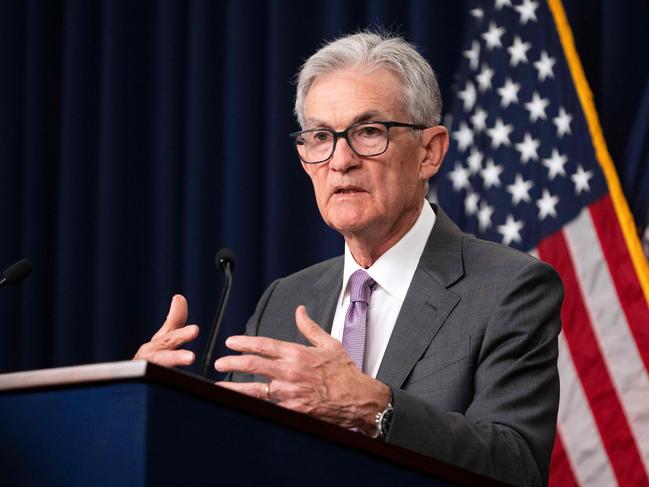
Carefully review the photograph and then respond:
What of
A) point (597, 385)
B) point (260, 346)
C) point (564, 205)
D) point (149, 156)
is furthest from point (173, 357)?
point (149, 156)

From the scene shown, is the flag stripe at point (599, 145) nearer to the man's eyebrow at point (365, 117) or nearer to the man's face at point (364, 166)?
the man's face at point (364, 166)

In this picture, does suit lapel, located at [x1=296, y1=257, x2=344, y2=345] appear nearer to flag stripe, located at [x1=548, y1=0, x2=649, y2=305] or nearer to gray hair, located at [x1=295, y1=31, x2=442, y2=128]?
gray hair, located at [x1=295, y1=31, x2=442, y2=128]

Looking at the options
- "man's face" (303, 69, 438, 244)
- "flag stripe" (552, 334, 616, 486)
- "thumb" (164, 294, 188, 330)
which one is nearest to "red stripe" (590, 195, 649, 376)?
"flag stripe" (552, 334, 616, 486)

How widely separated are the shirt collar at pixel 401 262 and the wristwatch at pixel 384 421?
0.68 m

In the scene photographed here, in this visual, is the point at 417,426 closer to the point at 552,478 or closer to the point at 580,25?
the point at 552,478

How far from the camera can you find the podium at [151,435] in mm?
1195

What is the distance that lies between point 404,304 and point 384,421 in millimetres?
605

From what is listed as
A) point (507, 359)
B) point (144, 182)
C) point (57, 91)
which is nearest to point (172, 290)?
point (144, 182)

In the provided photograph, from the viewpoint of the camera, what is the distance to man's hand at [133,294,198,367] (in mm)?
1844

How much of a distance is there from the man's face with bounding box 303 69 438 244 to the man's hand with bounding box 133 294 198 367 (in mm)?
459

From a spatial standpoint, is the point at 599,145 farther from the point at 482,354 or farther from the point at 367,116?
the point at 482,354

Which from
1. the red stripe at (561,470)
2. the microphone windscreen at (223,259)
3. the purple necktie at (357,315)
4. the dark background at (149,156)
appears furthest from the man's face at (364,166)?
the dark background at (149,156)

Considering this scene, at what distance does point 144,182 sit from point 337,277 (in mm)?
2067

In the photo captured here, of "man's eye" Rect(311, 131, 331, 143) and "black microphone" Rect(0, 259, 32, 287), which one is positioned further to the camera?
"man's eye" Rect(311, 131, 331, 143)
